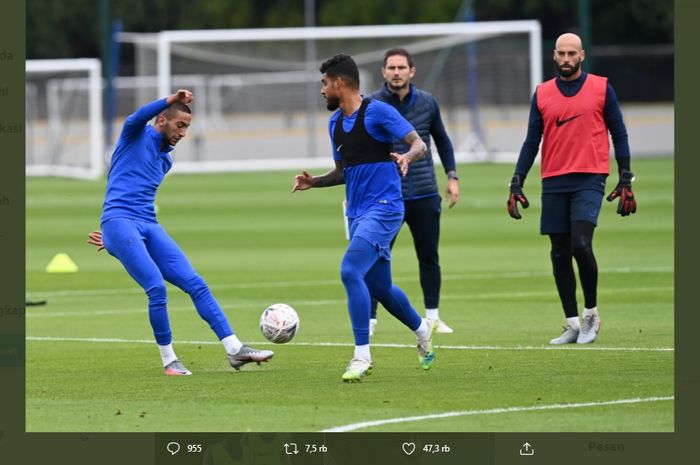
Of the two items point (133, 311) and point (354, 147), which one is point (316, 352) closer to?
point (354, 147)

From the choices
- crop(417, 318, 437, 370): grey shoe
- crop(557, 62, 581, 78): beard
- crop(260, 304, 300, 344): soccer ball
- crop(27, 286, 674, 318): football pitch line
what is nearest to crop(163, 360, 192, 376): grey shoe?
crop(260, 304, 300, 344): soccer ball

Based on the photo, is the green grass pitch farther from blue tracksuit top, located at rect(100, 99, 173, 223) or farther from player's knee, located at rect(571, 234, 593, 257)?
blue tracksuit top, located at rect(100, 99, 173, 223)

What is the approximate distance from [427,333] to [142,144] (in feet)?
8.22

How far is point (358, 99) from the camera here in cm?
1090

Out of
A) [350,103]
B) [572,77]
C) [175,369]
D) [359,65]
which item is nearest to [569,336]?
[572,77]

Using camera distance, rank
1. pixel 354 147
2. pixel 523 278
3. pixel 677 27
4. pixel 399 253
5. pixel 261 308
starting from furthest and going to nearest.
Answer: pixel 399 253, pixel 523 278, pixel 261 308, pixel 677 27, pixel 354 147

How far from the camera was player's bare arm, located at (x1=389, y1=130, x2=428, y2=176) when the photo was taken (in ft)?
33.9

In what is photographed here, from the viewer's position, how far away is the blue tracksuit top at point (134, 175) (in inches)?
445

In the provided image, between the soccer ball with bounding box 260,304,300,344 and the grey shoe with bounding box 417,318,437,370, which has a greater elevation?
the soccer ball with bounding box 260,304,300,344

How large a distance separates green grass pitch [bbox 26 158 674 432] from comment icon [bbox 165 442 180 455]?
700 millimetres

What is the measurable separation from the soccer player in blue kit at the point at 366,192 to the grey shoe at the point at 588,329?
6.25 feet

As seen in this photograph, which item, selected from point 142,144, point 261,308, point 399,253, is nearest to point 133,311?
point 261,308

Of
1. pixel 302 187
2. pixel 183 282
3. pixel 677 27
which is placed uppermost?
pixel 677 27

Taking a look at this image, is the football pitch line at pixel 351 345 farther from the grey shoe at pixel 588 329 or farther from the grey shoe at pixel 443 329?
the grey shoe at pixel 443 329
